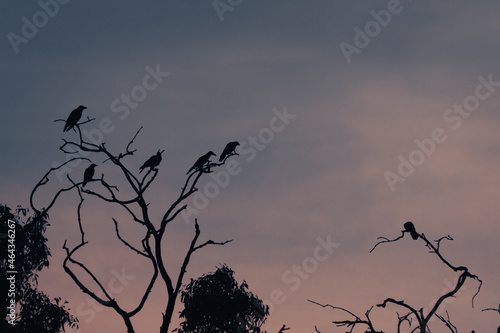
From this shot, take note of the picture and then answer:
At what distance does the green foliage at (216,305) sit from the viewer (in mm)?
46281

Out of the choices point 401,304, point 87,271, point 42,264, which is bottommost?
point 401,304

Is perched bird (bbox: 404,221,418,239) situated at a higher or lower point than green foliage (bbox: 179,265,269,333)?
lower

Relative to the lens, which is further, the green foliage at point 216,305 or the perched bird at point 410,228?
the green foliage at point 216,305

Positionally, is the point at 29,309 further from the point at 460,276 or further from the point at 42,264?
the point at 460,276

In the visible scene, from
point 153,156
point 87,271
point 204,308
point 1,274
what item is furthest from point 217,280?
point 87,271

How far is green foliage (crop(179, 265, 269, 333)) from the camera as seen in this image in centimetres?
4628

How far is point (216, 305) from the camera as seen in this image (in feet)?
152

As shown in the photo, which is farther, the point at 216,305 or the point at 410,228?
the point at 216,305

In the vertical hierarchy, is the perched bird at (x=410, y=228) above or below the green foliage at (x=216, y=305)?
below

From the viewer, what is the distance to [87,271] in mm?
10195

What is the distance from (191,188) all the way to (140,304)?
2.61 meters

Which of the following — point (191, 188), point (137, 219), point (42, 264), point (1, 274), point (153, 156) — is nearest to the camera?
point (137, 219)

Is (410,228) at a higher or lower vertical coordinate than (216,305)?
lower

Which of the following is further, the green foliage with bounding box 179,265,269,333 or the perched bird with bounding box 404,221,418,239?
the green foliage with bounding box 179,265,269,333
